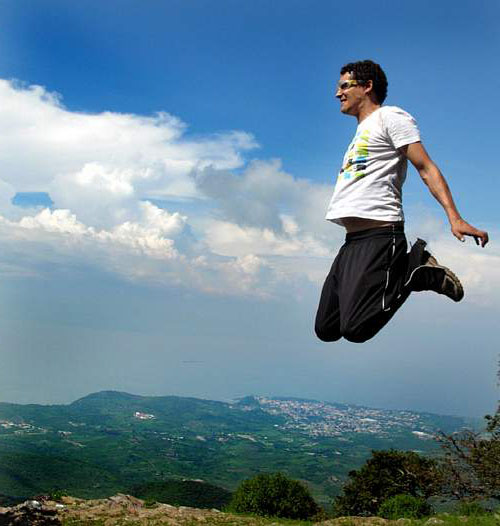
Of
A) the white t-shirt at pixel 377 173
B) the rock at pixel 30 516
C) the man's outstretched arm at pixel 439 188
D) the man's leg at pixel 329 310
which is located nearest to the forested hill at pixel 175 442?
the rock at pixel 30 516

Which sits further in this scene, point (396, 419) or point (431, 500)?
point (396, 419)

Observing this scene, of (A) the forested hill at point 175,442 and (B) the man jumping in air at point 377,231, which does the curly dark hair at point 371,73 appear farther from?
(A) the forested hill at point 175,442

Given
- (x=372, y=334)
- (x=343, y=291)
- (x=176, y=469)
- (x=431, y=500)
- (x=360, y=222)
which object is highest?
(x=360, y=222)

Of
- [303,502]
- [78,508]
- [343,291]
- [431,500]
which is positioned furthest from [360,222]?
[431,500]

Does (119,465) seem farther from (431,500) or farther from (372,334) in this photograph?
(372,334)

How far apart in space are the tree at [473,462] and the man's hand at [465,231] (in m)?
22.7

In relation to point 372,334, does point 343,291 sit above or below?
above

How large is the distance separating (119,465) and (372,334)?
107544 mm

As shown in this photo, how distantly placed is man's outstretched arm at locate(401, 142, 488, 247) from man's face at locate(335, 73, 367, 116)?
0.61 metres

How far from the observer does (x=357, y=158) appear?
183 inches

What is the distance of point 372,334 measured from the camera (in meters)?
4.65

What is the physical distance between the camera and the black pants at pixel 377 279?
4551 mm

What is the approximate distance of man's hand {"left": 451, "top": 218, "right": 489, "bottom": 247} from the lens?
393 centimetres

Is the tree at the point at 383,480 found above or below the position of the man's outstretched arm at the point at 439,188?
below
